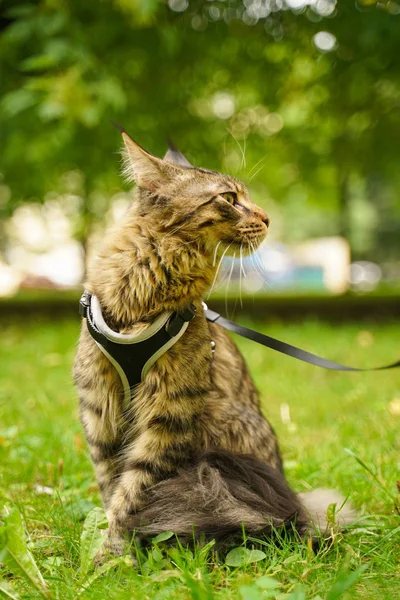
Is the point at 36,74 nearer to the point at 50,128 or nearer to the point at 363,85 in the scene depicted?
the point at 50,128

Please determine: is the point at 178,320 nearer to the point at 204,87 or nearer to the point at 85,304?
the point at 85,304

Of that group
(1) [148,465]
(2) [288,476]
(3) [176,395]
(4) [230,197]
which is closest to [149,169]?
(4) [230,197]

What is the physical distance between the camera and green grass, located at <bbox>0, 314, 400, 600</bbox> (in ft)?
5.19

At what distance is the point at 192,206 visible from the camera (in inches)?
82.4

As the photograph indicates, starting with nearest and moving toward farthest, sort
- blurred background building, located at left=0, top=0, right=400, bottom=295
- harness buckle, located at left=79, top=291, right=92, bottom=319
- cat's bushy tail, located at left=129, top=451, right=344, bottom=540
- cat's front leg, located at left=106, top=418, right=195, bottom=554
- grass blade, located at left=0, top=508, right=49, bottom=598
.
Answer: grass blade, located at left=0, top=508, right=49, bottom=598, cat's bushy tail, located at left=129, top=451, right=344, bottom=540, cat's front leg, located at left=106, top=418, right=195, bottom=554, harness buckle, located at left=79, top=291, right=92, bottom=319, blurred background building, located at left=0, top=0, right=400, bottom=295

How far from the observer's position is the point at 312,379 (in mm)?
4996

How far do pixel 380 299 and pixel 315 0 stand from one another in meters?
4.81

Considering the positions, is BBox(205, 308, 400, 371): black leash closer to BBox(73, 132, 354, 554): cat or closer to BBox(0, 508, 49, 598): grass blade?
BBox(73, 132, 354, 554): cat

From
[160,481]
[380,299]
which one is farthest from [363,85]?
[160,481]

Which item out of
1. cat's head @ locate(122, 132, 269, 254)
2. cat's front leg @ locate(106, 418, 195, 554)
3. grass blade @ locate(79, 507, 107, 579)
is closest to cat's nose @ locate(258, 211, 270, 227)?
cat's head @ locate(122, 132, 269, 254)

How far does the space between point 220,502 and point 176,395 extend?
37cm

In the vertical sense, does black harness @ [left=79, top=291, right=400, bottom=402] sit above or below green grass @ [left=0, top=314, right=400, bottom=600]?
above

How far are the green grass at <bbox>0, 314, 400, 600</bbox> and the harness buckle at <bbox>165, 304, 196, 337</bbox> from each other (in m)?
0.64

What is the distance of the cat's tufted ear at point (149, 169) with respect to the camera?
2076mm
